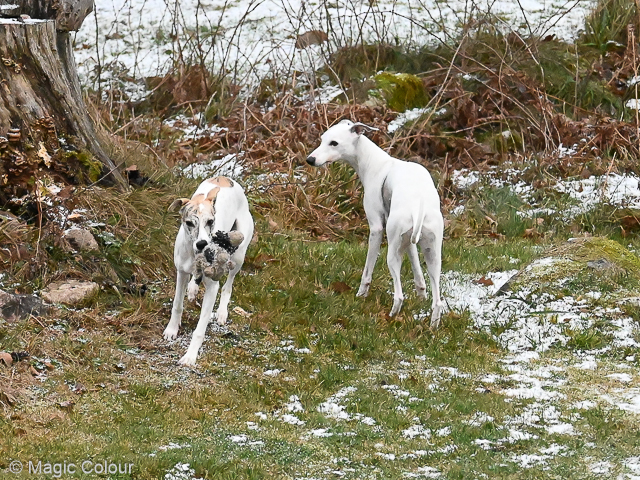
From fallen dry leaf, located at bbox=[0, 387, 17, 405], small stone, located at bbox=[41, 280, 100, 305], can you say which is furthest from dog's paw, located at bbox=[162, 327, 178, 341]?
fallen dry leaf, located at bbox=[0, 387, 17, 405]

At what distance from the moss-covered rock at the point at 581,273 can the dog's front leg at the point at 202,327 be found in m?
2.69

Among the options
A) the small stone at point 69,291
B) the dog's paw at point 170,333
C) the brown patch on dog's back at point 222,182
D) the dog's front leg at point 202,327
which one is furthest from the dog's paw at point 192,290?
the small stone at point 69,291

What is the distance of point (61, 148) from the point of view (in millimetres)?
7871

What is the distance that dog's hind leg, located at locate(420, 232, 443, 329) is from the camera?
686cm

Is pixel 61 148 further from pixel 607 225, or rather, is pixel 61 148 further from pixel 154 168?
pixel 607 225

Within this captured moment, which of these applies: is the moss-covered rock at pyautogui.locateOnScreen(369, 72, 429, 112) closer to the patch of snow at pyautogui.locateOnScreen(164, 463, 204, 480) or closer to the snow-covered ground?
the snow-covered ground

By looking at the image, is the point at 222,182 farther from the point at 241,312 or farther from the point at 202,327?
the point at 241,312

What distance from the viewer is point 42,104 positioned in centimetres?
775

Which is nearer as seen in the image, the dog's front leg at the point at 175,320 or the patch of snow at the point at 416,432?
the patch of snow at the point at 416,432

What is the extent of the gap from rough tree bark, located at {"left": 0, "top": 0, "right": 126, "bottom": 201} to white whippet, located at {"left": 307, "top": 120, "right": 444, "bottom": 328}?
77.2 inches

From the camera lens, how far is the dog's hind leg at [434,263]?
6.86 meters

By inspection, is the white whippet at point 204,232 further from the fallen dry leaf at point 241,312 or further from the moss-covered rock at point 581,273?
the moss-covered rock at point 581,273

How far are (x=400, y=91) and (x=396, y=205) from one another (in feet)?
18.6

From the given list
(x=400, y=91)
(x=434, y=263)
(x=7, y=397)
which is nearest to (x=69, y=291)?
(x=7, y=397)
